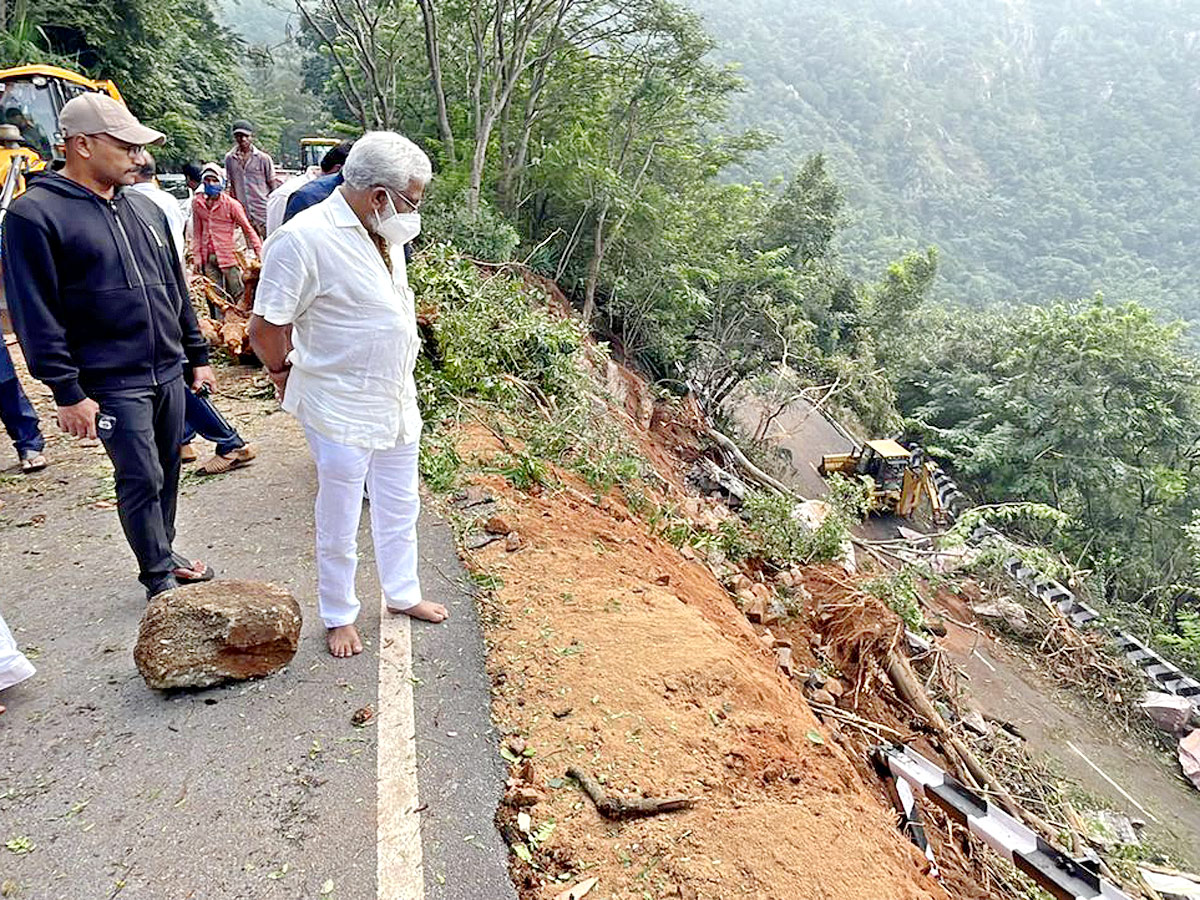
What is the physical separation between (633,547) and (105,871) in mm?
3179

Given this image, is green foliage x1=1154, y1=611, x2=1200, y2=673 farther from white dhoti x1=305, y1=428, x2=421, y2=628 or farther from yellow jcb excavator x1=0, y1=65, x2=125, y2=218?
yellow jcb excavator x1=0, y1=65, x2=125, y2=218

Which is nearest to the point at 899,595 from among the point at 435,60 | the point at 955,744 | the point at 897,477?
the point at 955,744

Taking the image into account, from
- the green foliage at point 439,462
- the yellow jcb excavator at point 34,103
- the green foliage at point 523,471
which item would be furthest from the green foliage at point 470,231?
the green foliage at point 523,471

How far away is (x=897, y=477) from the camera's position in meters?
17.9

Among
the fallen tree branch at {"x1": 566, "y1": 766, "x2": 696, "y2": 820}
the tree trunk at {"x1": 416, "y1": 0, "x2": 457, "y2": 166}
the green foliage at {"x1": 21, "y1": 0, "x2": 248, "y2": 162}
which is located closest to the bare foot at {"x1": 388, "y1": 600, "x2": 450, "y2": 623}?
the fallen tree branch at {"x1": 566, "y1": 766, "x2": 696, "y2": 820}

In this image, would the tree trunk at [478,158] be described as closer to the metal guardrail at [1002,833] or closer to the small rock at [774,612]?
the small rock at [774,612]

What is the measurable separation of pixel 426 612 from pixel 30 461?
11.3 feet

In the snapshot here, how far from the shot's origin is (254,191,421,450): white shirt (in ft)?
8.02

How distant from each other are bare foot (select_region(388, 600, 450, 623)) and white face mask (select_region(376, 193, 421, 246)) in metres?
1.60

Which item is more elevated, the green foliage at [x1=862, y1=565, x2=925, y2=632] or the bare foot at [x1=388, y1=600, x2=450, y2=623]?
the bare foot at [x1=388, y1=600, x2=450, y2=623]

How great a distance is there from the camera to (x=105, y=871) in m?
2.06

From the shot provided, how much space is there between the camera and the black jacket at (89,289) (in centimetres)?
260

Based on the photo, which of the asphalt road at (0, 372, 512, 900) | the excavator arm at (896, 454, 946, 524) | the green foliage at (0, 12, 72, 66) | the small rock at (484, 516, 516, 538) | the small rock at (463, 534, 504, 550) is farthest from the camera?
the excavator arm at (896, 454, 946, 524)

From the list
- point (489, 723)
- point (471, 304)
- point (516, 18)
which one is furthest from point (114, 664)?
point (516, 18)
